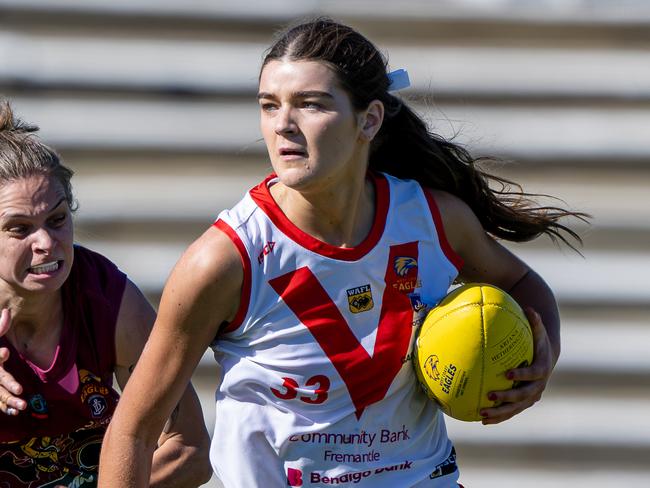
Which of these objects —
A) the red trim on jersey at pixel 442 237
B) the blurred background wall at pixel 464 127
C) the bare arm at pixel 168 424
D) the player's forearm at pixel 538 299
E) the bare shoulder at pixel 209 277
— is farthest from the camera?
the blurred background wall at pixel 464 127

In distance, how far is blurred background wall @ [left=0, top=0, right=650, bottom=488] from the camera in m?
5.51

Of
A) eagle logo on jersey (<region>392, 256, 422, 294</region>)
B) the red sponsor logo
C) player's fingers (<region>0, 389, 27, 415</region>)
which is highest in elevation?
eagle logo on jersey (<region>392, 256, 422, 294</region>)

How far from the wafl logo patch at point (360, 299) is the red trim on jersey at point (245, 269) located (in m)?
0.28

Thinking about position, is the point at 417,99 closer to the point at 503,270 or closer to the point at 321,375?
the point at 503,270

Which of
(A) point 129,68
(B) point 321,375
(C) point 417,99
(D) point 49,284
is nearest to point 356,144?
(B) point 321,375

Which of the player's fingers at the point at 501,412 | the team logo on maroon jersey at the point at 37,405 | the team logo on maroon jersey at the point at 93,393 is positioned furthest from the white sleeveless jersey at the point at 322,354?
the team logo on maroon jersey at the point at 37,405

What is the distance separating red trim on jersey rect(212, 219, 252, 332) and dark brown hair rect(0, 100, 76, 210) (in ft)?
2.00

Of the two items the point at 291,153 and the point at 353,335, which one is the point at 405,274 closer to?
the point at 353,335

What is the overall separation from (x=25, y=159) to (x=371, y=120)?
998 millimetres

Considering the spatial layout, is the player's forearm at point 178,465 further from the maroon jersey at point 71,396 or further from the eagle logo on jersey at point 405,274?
the eagle logo on jersey at point 405,274

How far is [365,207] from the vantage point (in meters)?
3.67

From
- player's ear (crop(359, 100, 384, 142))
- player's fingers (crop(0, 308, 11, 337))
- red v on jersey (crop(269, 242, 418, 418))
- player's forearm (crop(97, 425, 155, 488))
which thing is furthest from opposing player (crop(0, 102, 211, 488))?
player's ear (crop(359, 100, 384, 142))

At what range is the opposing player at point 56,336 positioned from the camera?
145 inches

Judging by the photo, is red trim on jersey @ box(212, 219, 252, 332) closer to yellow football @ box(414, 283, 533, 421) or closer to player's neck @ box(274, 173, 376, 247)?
player's neck @ box(274, 173, 376, 247)
